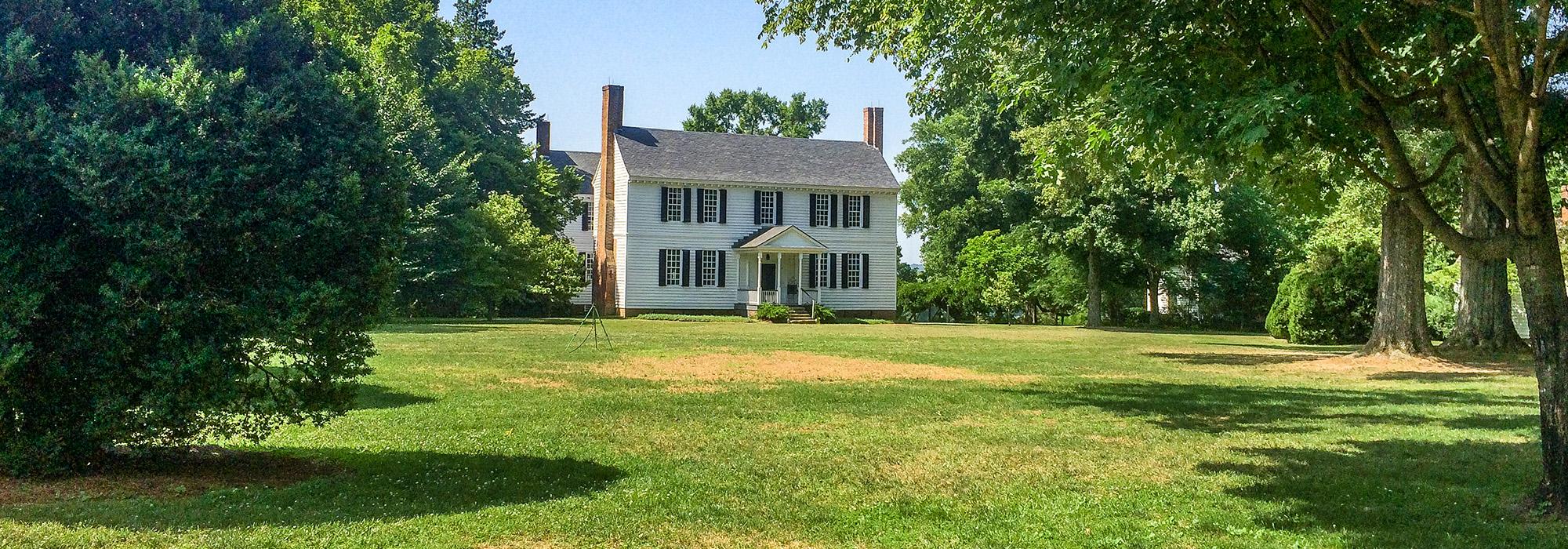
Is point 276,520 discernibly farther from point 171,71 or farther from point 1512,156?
point 1512,156

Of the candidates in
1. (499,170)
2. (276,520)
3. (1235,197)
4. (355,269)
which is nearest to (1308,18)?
(355,269)

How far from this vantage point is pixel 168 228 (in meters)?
6.53

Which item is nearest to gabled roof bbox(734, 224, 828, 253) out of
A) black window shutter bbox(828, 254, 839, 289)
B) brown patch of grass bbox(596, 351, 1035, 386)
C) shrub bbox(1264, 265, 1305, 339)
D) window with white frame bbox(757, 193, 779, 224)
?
window with white frame bbox(757, 193, 779, 224)

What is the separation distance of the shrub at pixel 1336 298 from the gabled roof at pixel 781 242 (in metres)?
19.5

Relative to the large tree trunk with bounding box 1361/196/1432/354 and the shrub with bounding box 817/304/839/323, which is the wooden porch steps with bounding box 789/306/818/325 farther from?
the large tree trunk with bounding box 1361/196/1432/354

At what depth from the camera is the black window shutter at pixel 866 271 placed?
4517cm

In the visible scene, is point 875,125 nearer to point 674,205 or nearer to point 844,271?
point 844,271

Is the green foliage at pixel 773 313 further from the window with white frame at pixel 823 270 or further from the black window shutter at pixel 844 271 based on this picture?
Answer: the black window shutter at pixel 844 271

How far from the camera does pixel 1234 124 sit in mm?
6156

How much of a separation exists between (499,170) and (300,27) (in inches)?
1516

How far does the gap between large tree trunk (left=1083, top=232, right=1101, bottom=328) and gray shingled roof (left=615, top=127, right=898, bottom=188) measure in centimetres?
942

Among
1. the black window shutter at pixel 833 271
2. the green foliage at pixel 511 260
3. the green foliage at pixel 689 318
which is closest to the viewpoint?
the green foliage at pixel 511 260

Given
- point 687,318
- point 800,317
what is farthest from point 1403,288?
point 687,318

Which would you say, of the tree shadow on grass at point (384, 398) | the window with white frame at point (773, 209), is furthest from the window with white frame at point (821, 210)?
the tree shadow on grass at point (384, 398)
